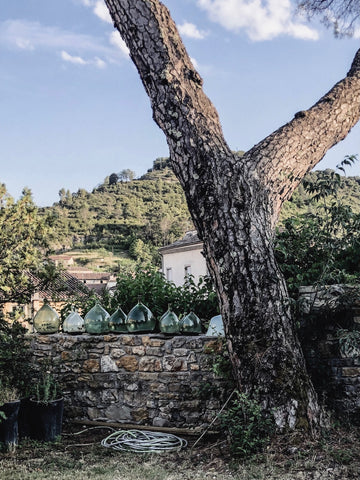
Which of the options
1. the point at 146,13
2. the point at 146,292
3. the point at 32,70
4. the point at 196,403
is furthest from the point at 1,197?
the point at 32,70

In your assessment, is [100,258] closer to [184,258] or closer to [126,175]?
[184,258]

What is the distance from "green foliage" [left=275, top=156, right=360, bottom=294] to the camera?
4.12 meters

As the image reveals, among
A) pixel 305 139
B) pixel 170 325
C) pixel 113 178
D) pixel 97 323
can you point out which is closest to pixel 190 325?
pixel 170 325

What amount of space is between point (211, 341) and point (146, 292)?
47.7 inches

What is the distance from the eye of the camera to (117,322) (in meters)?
4.64

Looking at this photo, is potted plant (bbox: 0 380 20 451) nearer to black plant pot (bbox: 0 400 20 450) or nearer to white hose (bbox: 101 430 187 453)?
black plant pot (bbox: 0 400 20 450)

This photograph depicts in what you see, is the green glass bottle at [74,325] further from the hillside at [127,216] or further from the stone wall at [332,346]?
the hillside at [127,216]

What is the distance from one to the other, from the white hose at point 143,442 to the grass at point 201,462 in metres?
0.09

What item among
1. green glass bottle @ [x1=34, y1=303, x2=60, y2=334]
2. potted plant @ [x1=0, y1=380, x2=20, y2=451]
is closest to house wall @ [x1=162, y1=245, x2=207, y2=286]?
green glass bottle @ [x1=34, y1=303, x2=60, y2=334]

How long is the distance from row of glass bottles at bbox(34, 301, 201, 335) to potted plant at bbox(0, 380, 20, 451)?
1111 mm

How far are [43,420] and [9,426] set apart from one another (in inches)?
13.1

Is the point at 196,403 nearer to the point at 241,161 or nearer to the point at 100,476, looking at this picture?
the point at 100,476

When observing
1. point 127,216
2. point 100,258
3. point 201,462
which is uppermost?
point 127,216

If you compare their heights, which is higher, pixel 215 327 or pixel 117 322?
pixel 117 322
